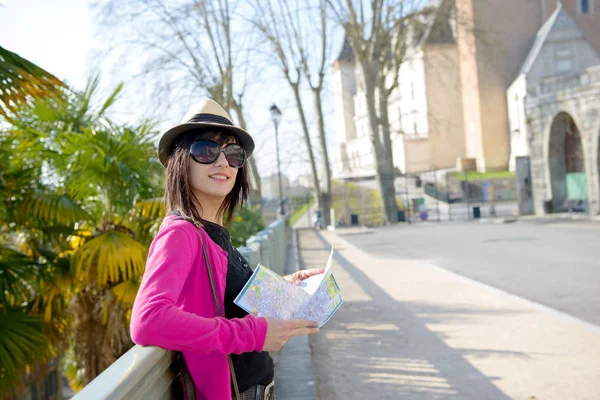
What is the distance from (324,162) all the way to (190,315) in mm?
30364

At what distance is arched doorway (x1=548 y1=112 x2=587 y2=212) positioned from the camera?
28.0m

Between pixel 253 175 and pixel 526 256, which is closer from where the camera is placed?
pixel 526 256

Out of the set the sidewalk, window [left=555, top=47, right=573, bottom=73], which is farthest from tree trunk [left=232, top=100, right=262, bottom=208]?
window [left=555, top=47, right=573, bottom=73]

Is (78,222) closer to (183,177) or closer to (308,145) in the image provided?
(183,177)

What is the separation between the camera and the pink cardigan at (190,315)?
1810 mm

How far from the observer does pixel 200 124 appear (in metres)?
2.27

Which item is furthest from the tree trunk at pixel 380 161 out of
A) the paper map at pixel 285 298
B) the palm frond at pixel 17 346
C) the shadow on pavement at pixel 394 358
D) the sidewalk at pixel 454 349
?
the paper map at pixel 285 298

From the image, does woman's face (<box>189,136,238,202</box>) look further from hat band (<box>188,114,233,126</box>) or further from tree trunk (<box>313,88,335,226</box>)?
tree trunk (<box>313,88,335,226</box>)

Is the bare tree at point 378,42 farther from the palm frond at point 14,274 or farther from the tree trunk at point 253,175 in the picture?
the palm frond at point 14,274

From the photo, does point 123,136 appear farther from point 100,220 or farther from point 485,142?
point 485,142

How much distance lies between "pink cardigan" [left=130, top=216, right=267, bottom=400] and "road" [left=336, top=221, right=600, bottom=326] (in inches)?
240

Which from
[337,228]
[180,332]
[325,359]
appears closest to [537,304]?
[325,359]

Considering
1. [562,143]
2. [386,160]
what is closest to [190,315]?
[386,160]

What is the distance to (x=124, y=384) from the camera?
1.63 meters
